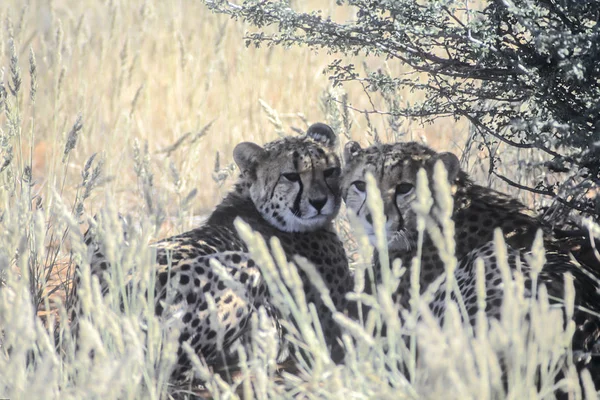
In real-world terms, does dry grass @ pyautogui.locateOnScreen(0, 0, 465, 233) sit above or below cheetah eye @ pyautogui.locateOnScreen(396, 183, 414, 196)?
above

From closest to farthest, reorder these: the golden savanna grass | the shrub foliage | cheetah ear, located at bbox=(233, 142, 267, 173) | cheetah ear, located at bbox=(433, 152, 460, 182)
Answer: the golden savanna grass < the shrub foliage < cheetah ear, located at bbox=(433, 152, 460, 182) < cheetah ear, located at bbox=(233, 142, 267, 173)

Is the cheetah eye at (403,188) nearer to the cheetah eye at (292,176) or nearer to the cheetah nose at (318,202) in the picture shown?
the cheetah nose at (318,202)

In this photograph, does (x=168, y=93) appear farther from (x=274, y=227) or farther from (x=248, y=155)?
(x=274, y=227)

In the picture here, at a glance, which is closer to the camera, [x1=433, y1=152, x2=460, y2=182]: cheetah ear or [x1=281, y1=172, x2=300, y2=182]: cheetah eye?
[x1=433, y1=152, x2=460, y2=182]: cheetah ear

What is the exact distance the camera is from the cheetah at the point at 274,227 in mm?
3057

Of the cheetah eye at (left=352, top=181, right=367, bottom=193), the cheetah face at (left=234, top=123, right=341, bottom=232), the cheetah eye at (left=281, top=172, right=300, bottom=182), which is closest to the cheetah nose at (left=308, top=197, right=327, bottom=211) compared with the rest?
the cheetah face at (left=234, top=123, right=341, bottom=232)

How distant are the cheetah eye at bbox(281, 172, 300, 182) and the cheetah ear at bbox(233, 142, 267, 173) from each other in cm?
22

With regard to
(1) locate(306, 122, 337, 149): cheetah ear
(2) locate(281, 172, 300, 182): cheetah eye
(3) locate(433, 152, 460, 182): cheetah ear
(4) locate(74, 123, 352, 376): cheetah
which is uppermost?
(1) locate(306, 122, 337, 149): cheetah ear

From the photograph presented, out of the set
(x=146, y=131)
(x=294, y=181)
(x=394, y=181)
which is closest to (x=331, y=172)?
(x=294, y=181)

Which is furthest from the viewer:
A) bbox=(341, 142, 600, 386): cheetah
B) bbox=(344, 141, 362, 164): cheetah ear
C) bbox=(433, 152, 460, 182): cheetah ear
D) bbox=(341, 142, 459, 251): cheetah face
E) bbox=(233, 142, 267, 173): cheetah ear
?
bbox=(233, 142, 267, 173): cheetah ear

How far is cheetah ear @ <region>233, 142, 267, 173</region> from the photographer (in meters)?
3.82

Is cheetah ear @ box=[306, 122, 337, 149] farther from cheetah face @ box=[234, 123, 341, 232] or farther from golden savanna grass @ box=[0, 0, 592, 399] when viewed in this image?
golden savanna grass @ box=[0, 0, 592, 399]

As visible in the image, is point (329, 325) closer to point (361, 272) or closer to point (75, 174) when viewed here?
point (361, 272)

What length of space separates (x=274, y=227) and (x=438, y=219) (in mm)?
862
